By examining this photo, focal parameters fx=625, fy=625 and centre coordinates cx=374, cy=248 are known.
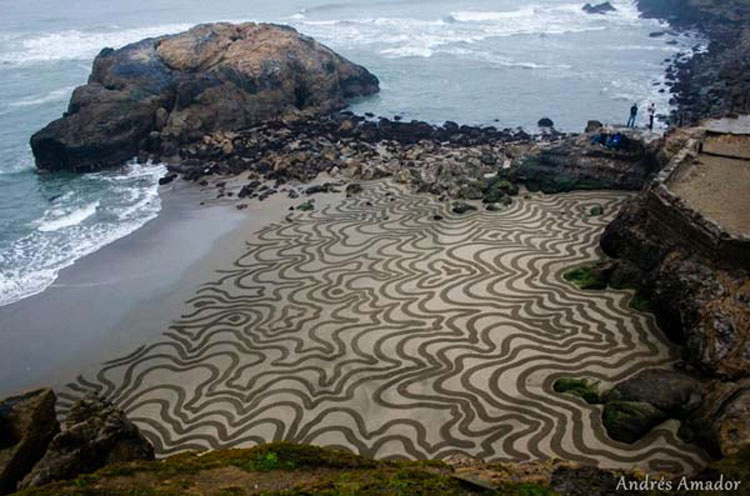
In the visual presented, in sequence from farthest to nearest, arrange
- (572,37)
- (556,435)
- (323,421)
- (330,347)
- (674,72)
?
(572,37), (674,72), (330,347), (323,421), (556,435)

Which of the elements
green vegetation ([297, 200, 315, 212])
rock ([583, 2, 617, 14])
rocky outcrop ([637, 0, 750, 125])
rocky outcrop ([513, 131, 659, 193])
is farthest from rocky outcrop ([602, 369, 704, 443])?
rock ([583, 2, 617, 14])

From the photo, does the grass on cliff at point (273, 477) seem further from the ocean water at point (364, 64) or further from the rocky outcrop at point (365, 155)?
the rocky outcrop at point (365, 155)

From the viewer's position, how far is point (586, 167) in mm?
25688

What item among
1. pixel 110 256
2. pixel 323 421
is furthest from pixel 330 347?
pixel 110 256

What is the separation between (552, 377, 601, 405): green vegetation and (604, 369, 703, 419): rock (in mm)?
264

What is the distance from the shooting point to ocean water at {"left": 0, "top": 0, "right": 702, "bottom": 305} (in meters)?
28.7

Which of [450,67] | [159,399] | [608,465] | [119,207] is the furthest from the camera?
[450,67]

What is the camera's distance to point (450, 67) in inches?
2445

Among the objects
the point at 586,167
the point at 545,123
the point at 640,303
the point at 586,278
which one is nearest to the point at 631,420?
the point at 640,303

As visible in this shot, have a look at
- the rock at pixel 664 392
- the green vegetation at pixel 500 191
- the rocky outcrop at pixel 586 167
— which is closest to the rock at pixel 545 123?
the rocky outcrop at pixel 586 167

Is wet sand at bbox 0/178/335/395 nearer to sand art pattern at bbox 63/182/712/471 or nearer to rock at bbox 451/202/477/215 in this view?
sand art pattern at bbox 63/182/712/471

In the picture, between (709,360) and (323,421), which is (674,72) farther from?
(323,421)

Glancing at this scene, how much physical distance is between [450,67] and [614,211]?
4205 cm

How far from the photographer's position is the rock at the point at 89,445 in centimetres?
938
